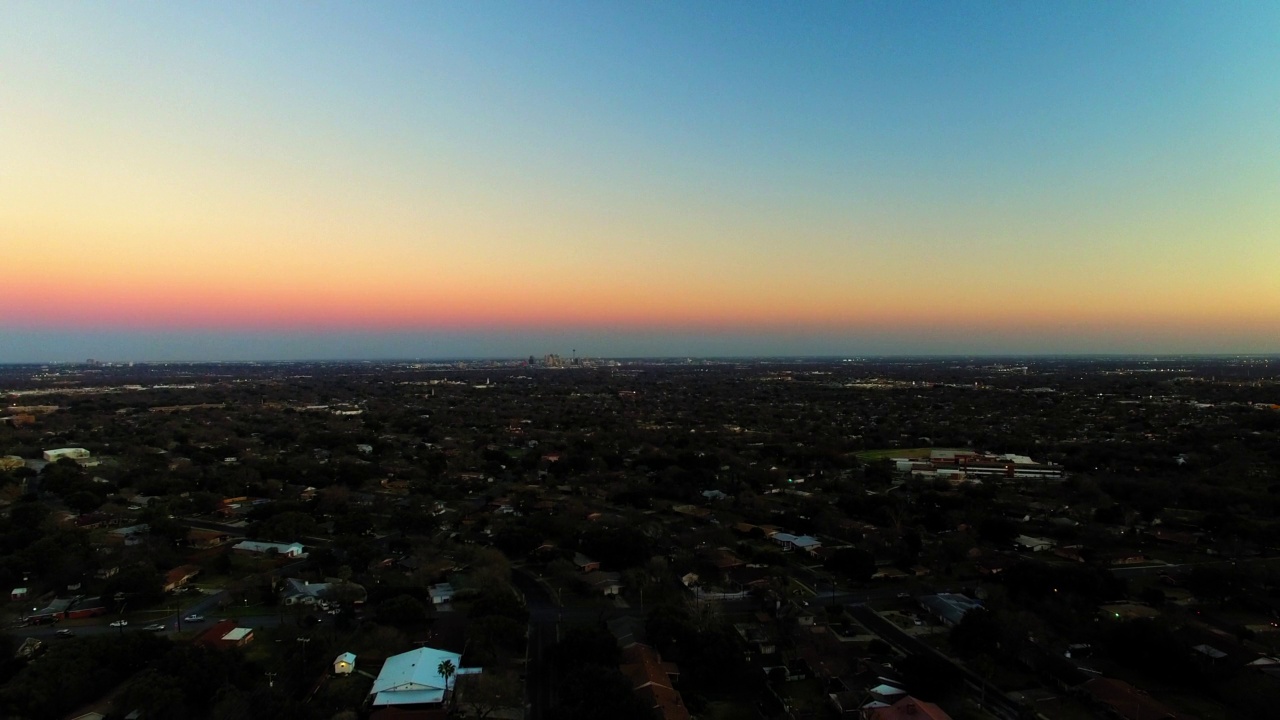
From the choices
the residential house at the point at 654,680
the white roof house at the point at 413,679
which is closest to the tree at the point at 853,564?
the residential house at the point at 654,680

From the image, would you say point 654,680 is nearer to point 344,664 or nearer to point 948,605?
point 344,664

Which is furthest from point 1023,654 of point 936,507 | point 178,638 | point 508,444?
point 508,444

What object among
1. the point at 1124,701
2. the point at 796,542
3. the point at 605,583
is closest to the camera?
the point at 1124,701

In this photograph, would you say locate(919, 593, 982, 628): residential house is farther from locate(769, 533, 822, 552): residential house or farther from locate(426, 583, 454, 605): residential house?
locate(426, 583, 454, 605): residential house

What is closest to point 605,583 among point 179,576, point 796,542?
point 796,542

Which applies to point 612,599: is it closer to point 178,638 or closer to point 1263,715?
point 178,638

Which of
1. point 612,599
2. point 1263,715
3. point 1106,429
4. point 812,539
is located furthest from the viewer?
point 1106,429
